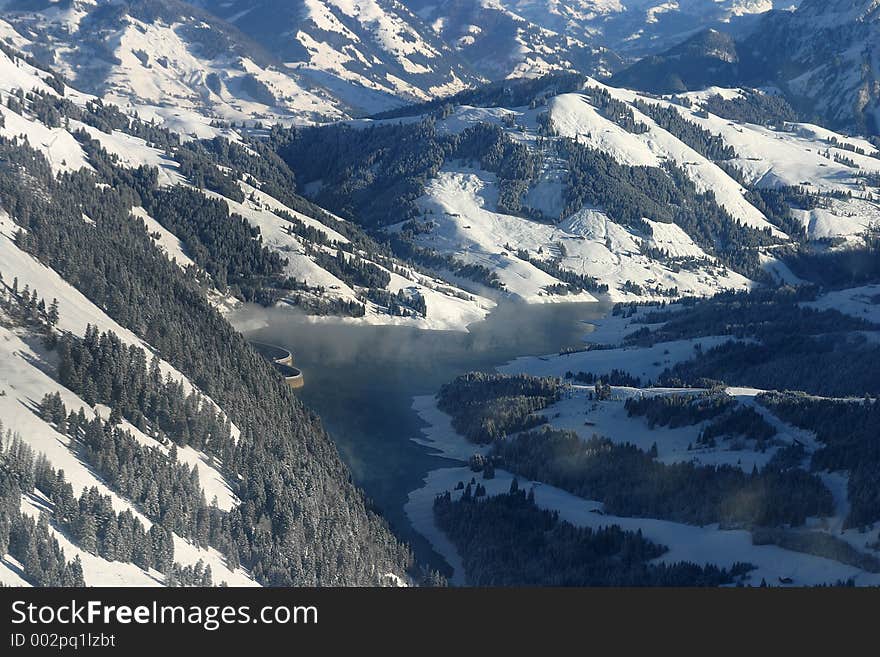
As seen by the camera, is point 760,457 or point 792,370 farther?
point 792,370

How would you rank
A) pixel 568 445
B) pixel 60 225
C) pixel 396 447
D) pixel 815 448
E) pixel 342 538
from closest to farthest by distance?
pixel 342 538 < pixel 815 448 < pixel 568 445 < pixel 396 447 < pixel 60 225

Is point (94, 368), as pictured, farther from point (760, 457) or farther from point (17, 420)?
point (760, 457)

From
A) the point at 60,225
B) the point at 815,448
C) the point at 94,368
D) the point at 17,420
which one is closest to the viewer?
the point at 17,420

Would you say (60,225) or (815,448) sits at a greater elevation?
(60,225)

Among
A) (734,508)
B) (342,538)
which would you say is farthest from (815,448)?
(342,538)

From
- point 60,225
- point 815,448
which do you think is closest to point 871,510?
point 815,448

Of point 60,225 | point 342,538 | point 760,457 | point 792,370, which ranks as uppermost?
point 60,225
